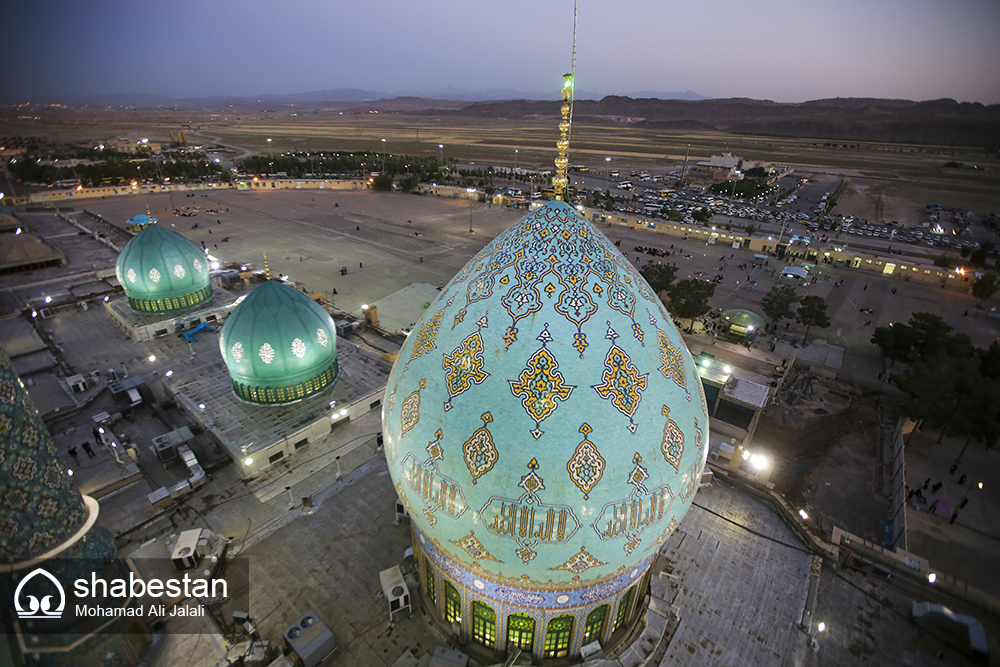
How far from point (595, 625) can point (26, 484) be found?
45.2 feet

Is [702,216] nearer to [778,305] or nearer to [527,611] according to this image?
[778,305]

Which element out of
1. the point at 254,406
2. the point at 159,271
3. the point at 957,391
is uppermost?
the point at 159,271

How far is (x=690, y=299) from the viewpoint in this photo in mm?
34438

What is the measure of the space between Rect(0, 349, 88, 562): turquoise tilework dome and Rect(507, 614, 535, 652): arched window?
10829 millimetres

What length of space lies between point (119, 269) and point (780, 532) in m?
38.7

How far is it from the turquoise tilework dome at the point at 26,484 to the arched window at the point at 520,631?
426 inches

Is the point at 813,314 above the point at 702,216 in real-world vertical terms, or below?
below

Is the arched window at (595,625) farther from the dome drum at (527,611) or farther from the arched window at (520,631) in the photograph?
the arched window at (520,631)

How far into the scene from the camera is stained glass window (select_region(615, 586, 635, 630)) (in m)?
11.8

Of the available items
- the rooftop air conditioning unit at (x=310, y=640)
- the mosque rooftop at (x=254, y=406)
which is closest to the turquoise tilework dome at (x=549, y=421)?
the rooftop air conditioning unit at (x=310, y=640)

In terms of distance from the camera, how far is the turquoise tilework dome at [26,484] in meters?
9.30

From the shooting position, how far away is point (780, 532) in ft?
52.5

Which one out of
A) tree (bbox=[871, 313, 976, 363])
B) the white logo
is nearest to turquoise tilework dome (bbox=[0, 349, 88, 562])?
the white logo

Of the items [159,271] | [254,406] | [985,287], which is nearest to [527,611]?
[254,406]
